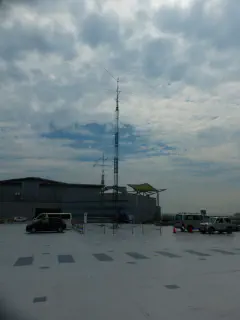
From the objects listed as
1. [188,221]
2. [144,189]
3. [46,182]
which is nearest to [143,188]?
[144,189]

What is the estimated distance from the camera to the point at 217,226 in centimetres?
2888

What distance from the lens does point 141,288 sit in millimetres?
7684

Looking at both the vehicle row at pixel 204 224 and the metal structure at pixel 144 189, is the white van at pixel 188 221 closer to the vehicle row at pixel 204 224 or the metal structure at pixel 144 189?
the vehicle row at pixel 204 224

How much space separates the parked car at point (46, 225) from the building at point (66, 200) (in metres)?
44.2

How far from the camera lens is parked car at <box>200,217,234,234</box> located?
1123 inches

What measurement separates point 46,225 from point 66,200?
161 ft

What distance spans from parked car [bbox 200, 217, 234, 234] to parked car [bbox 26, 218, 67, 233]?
12.2m

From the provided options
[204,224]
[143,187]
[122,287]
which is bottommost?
[122,287]

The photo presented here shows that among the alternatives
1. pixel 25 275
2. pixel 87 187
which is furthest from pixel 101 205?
pixel 25 275

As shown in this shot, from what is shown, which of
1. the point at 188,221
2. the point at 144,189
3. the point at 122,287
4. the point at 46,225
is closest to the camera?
the point at 122,287

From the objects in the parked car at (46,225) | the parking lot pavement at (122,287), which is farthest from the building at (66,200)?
the parking lot pavement at (122,287)

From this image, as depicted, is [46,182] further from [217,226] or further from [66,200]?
[217,226]

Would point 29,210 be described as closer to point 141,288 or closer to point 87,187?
point 87,187

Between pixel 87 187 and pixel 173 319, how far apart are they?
75.9m
